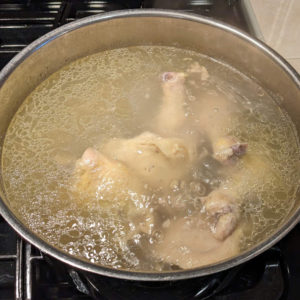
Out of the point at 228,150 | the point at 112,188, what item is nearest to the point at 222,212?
the point at 228,150

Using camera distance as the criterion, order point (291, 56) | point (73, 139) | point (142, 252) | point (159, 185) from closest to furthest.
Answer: point (142, 252)
point (159, 185)
point (73, 139)
point (291, 56)

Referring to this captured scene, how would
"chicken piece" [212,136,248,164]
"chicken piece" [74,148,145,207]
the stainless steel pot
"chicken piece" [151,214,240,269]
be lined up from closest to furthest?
1. "chicken piece" [151,214,240,269]
2. "chicken piece" [74,148,145,207]
3. "chicken piece" [212,136,248,164]
4. the stainless steel pot

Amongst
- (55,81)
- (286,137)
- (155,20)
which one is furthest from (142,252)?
(155,20)

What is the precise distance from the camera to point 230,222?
3.84 ft

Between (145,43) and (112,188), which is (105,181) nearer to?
(112,188)

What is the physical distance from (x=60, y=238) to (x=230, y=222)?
0.52 m

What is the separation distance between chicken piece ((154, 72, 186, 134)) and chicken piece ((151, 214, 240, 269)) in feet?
1.28

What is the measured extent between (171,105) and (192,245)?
0.59 meters

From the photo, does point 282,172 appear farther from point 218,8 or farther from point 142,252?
point 218,8

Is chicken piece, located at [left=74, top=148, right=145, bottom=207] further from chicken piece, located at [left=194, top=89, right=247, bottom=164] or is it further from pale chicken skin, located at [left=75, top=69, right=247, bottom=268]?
chicken piece, located at [left=194, top=89, right=247, bottom=164]

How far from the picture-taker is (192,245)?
45.9 inches

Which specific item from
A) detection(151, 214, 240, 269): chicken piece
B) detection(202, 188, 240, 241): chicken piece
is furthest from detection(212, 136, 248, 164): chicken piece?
detection(151, 214, 240, 269): chicken piece

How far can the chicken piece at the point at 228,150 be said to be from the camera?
1.35 m

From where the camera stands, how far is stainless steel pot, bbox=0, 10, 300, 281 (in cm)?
145
